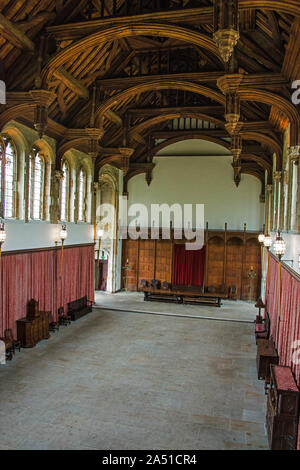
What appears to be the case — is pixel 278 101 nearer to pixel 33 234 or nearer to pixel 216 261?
pixel 33 234

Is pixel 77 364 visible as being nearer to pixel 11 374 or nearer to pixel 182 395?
pixel 11 374

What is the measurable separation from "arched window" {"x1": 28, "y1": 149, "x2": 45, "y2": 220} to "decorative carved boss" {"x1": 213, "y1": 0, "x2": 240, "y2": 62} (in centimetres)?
854

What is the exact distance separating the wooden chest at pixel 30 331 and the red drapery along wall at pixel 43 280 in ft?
0.70

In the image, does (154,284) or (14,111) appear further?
(154,284)

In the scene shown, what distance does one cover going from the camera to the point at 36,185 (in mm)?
12750

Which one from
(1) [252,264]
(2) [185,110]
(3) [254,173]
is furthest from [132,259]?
(2) [185,110]

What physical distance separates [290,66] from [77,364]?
9.12m

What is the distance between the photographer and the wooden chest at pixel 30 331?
36.0 ft

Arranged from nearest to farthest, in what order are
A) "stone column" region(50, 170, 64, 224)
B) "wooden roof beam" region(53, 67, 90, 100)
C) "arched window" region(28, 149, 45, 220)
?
"wooden roof beam" region(53, 67, 90, 100) → "arched window" region(28, 149, 45, 220) → "stone column" region(50, 170, 64, 224)

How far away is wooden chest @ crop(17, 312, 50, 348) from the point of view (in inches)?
432

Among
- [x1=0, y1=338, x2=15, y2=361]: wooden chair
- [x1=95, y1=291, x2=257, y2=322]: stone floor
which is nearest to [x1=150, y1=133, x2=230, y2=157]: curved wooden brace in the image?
[x1=95, y1=291, x2=257, y2=322]: stone floor

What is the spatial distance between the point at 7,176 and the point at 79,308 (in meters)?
6.50

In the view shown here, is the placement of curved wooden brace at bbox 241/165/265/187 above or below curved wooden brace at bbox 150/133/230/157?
below

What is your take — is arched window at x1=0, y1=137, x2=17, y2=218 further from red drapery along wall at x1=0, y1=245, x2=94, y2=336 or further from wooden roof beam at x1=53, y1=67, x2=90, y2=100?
wooden roof beam at x1=53, y1=67, x2=90, y2=100
